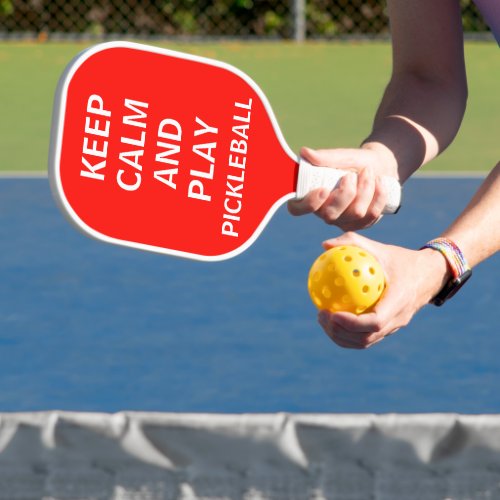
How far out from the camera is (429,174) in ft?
23.6

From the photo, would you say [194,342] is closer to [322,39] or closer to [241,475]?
[241,475]

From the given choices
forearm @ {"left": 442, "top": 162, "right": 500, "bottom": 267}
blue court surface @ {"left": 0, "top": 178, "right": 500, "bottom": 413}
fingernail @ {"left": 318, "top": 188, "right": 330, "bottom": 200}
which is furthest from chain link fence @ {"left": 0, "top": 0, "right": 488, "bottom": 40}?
forearm @ {"left": 442, "top": 162, "right": 500, "bottom": 267}

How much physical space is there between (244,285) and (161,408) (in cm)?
136

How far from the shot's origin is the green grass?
25.7ft

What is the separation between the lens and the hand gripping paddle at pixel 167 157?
2.12 meters

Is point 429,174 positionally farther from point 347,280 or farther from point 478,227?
point 347,280

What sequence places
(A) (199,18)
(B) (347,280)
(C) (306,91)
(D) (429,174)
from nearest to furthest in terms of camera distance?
(B) (347,280) < (D) (429,174) < (C) (306,91) < (A) (199,18)

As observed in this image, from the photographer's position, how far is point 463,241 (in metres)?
2.12

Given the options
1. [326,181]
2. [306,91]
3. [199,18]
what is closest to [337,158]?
[326,181]

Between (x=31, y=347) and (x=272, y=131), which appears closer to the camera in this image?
(x=272, y=131)

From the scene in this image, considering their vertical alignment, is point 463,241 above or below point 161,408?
above

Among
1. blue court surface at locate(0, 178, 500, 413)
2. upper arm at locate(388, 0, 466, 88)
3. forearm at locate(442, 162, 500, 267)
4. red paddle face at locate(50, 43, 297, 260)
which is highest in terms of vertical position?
upper arm at locate(388, 0, 466, 88)

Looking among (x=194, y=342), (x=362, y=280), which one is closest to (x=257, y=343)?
(x=194, y=342)

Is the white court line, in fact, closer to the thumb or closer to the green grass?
the green grass
